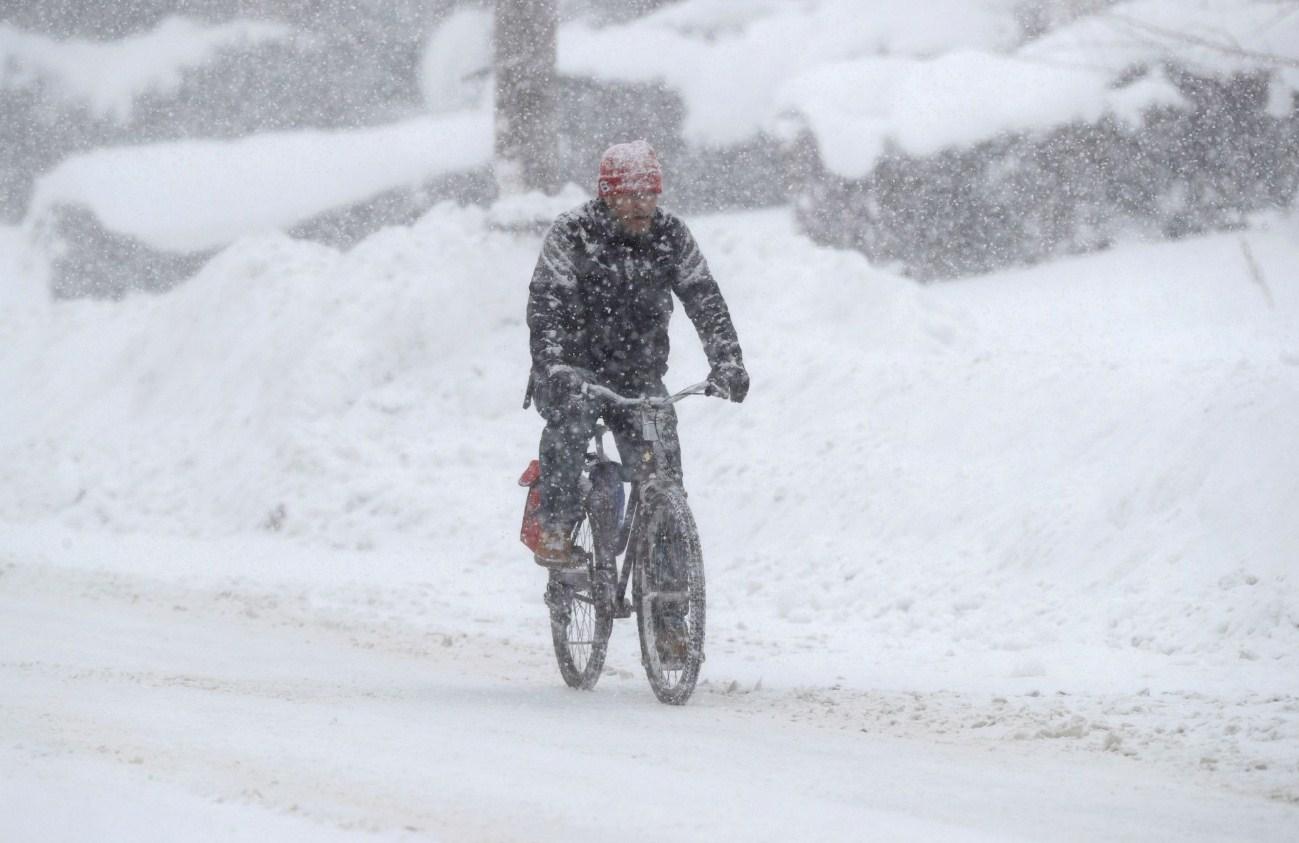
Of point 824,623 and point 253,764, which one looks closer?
point 253,764

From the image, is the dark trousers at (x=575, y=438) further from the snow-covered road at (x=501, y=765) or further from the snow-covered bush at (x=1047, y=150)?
the snow-covered bush at (x=1047, y=150)

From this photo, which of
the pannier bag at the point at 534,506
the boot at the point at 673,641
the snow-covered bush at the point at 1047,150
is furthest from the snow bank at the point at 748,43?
the boot at the point at 673,641

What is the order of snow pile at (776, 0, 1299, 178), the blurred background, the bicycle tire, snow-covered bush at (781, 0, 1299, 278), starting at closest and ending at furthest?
1. the bicycle tire
2. snow pile at (776, 0, 1299, 178)
3. snow-covered bush at (781, 0, 1299, 278)
4. the blurred background

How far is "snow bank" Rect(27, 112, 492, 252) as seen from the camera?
18109 millimetres

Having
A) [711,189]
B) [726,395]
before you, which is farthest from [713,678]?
[711,189]

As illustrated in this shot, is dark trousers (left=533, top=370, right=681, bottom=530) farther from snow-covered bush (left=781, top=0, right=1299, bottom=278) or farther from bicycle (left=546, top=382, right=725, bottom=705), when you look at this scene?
snow-covered bush (left=781, top=0, right=1299, bottom=278)

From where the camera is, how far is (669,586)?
20.4 ft

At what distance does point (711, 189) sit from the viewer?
1688 cm

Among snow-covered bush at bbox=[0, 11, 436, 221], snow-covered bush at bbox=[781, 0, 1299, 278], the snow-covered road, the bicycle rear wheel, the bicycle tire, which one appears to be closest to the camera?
the snow-covered road

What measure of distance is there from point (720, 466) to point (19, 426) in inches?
346

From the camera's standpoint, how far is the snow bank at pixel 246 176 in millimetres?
18109

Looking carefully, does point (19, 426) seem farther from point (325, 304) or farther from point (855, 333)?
point (855, 333)

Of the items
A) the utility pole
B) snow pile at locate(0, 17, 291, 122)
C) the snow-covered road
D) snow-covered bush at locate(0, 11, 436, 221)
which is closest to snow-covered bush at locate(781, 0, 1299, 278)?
the utility pole

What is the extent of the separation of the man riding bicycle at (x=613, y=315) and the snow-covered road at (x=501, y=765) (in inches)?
38.2
